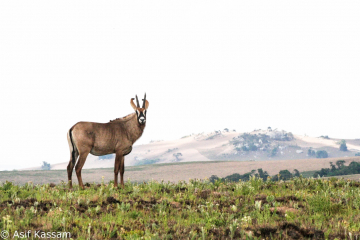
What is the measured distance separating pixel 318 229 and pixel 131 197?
644 centimetres

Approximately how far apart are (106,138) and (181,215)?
5.45 m

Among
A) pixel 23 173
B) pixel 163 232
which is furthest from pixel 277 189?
pixel 23 173

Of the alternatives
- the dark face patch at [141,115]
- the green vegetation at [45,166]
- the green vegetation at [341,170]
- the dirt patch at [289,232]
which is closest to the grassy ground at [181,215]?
the dirt patch at [289,232]

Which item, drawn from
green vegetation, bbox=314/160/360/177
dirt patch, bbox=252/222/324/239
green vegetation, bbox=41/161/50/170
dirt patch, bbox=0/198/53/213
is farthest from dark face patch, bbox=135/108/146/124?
green vegetation, bbox=41/161/50/170

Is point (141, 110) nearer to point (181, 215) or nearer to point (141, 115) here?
point (141, 115)

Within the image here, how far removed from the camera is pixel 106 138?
14586 millimetres

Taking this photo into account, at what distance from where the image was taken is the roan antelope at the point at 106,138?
14289 millimetres

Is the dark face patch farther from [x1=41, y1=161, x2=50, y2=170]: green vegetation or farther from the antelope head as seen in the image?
[x1=41, y1=161, x2=50, y2=170]: green vegetation

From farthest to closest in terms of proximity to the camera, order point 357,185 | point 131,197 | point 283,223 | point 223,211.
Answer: point 357,185 → point 131,197 → point 223,211 → point 283,223

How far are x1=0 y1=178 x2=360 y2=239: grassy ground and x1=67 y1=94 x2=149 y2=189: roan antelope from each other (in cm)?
140

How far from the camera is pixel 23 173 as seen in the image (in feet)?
301

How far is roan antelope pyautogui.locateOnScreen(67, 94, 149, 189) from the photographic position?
14289 mm

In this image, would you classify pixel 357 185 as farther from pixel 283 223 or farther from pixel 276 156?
pixel 276 156

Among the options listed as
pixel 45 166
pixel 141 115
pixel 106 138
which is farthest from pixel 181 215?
pixel 45 166
